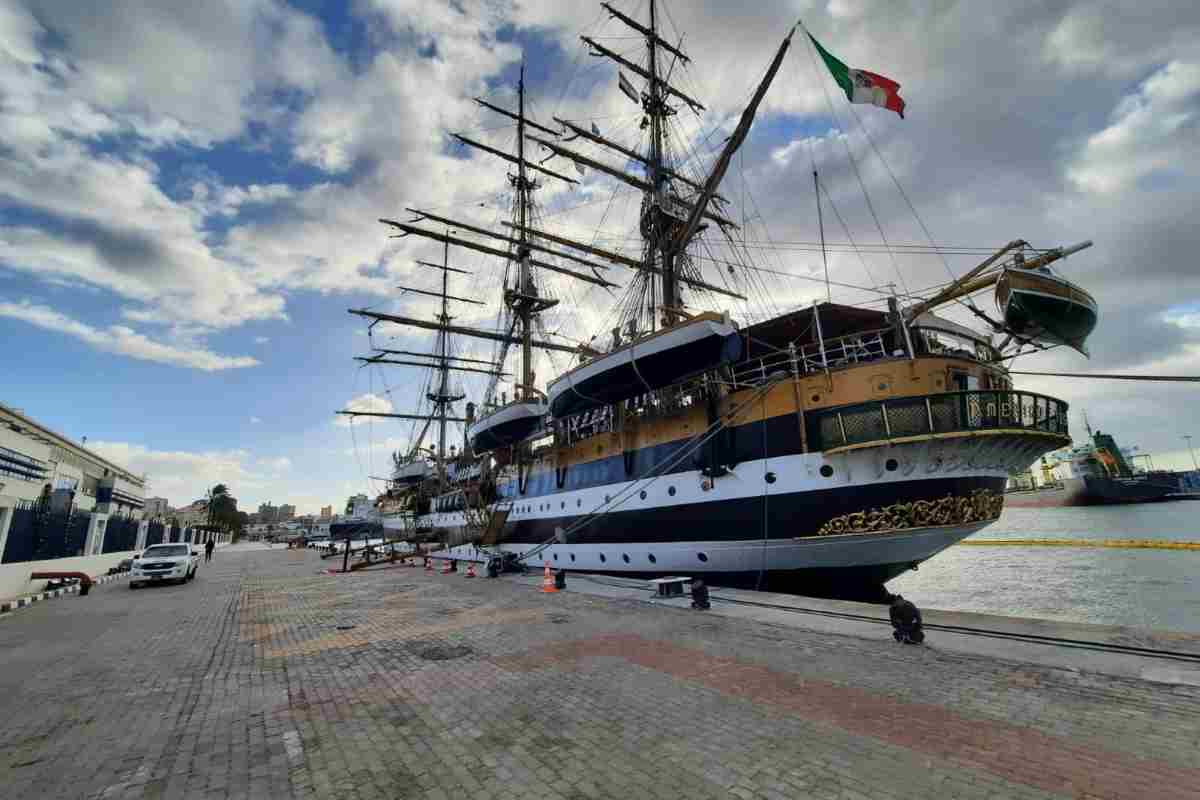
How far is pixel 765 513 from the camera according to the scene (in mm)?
11391

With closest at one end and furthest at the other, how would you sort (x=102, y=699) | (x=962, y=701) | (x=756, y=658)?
(x=962, y=701)
(x=102, y=699)
(x=756, y=658)

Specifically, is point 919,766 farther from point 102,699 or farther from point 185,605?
point 185,605

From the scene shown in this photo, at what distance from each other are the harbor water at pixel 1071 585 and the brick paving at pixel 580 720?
632cm

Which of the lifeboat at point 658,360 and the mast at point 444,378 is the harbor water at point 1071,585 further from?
the mast at point 444,378

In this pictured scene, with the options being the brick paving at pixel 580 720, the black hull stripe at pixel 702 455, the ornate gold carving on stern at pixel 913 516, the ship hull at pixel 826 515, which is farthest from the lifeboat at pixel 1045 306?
the brick paving at pixel 580 720

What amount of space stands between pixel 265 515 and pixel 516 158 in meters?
223

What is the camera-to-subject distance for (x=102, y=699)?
5.08 metres

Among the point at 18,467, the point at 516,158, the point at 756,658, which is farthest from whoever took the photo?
the point at 516,158

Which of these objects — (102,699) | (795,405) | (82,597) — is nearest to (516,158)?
(795,405)

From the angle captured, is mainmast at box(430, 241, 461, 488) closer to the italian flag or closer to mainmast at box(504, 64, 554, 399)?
mainmast at box(504, 64, 554, 399)

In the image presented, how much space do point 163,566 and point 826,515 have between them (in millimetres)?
20758

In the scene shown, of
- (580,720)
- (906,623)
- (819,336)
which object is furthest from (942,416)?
(580,720)

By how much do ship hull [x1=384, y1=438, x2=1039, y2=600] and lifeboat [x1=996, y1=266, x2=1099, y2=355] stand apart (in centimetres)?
243

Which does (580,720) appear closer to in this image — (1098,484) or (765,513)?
(765,513)
